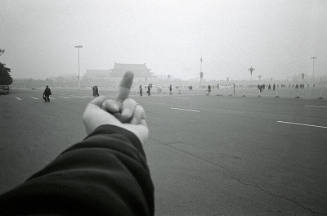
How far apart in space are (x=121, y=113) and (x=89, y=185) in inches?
34.3

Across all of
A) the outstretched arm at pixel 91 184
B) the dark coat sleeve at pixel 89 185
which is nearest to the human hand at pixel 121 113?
the outstretched arm at pixel 91 184

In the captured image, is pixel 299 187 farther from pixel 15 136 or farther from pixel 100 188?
pixel 15 136

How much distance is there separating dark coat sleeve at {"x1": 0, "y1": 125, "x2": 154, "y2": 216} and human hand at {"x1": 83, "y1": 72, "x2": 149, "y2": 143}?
37cm

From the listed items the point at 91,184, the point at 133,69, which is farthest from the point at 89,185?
the point at 133,69

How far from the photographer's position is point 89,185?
0.75 meters

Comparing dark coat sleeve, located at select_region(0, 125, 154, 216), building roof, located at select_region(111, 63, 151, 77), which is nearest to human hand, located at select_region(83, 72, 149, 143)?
dark coat sleeve, located at select_region(0, 125, 154, 216)

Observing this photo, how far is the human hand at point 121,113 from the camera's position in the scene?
60.0 inches

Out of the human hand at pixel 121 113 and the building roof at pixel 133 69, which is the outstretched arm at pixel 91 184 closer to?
the human hand at pixel 121 113

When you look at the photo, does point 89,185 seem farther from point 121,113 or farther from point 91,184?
point 121,113

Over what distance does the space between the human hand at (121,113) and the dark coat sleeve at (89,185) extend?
0.37 m

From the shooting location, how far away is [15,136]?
825 centimetres

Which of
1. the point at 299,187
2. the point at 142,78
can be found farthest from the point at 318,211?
the point at 142,78

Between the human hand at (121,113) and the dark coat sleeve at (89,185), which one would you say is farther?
the human hand at (121,113)

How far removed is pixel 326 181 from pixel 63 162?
4.59m
